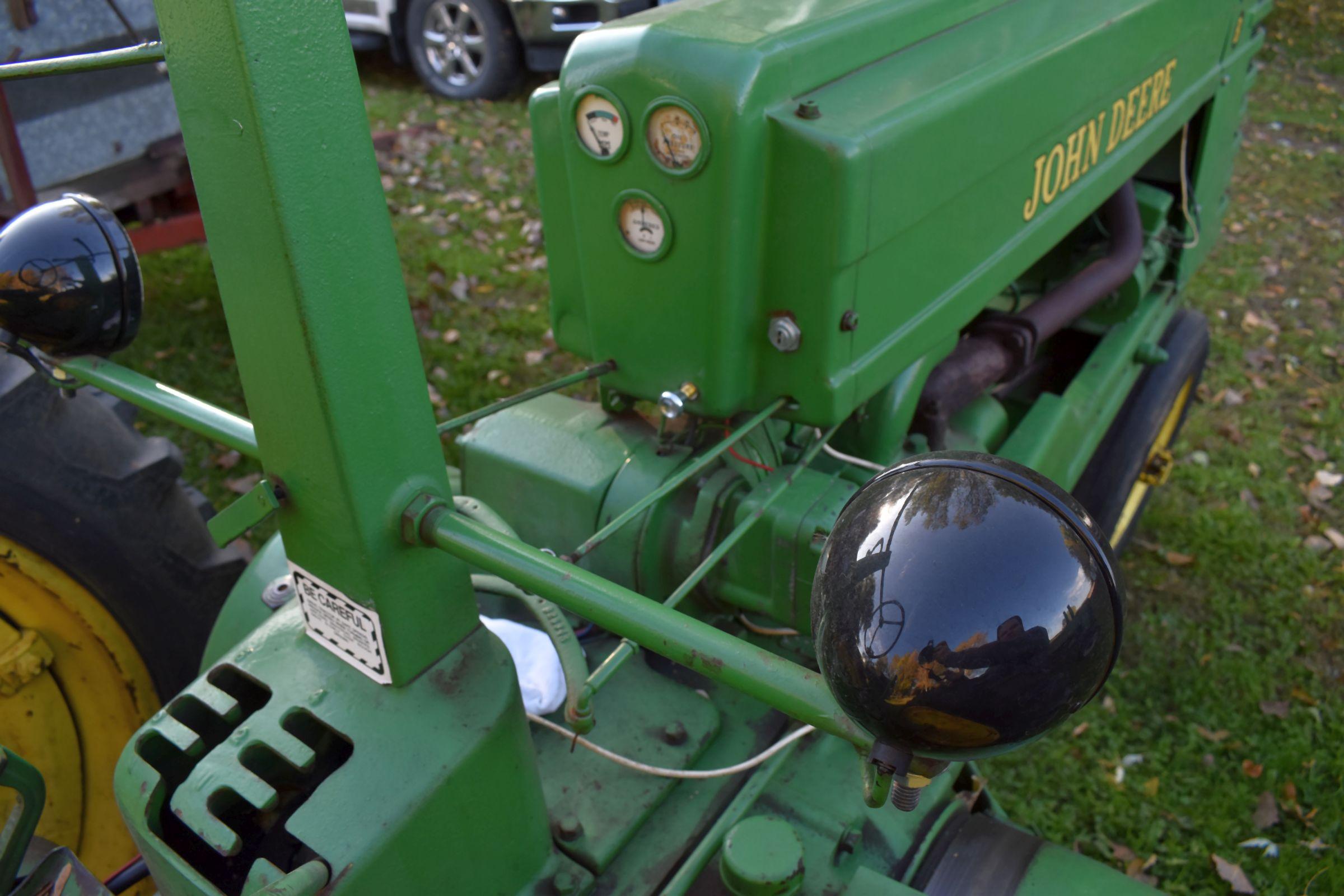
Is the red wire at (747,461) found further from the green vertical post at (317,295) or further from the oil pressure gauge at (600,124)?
the green vertical post at (317,295)

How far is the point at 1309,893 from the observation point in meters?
2.62

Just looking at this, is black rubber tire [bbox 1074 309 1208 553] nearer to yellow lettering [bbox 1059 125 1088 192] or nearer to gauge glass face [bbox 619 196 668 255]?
yellow lettering [bbox 1059 125 1088 192]

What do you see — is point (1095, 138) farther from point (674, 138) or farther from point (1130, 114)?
point (674, 138)

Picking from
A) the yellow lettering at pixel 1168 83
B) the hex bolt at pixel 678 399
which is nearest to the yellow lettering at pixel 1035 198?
the yellow lettering at pixel 1168 83

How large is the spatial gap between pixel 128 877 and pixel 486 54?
6.71 m

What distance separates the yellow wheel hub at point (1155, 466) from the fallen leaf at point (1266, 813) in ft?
2.84

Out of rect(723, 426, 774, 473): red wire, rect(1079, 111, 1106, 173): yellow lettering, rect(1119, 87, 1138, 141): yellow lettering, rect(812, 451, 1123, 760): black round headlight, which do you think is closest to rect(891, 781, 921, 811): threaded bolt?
rect(812, 451, 1123, 760): black round headlight

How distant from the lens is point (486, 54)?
24.0ft

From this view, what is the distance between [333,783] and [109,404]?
1499 millimetres

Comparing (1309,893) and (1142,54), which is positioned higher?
(1142,54)

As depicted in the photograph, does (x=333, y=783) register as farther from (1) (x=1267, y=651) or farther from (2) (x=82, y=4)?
(2) (x=82, y=4)

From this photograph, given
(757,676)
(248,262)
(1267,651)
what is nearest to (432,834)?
(757,676)

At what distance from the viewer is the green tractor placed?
1023 mm

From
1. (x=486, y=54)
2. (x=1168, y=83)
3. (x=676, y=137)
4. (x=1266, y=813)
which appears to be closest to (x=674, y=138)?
(x=676, y=137)
